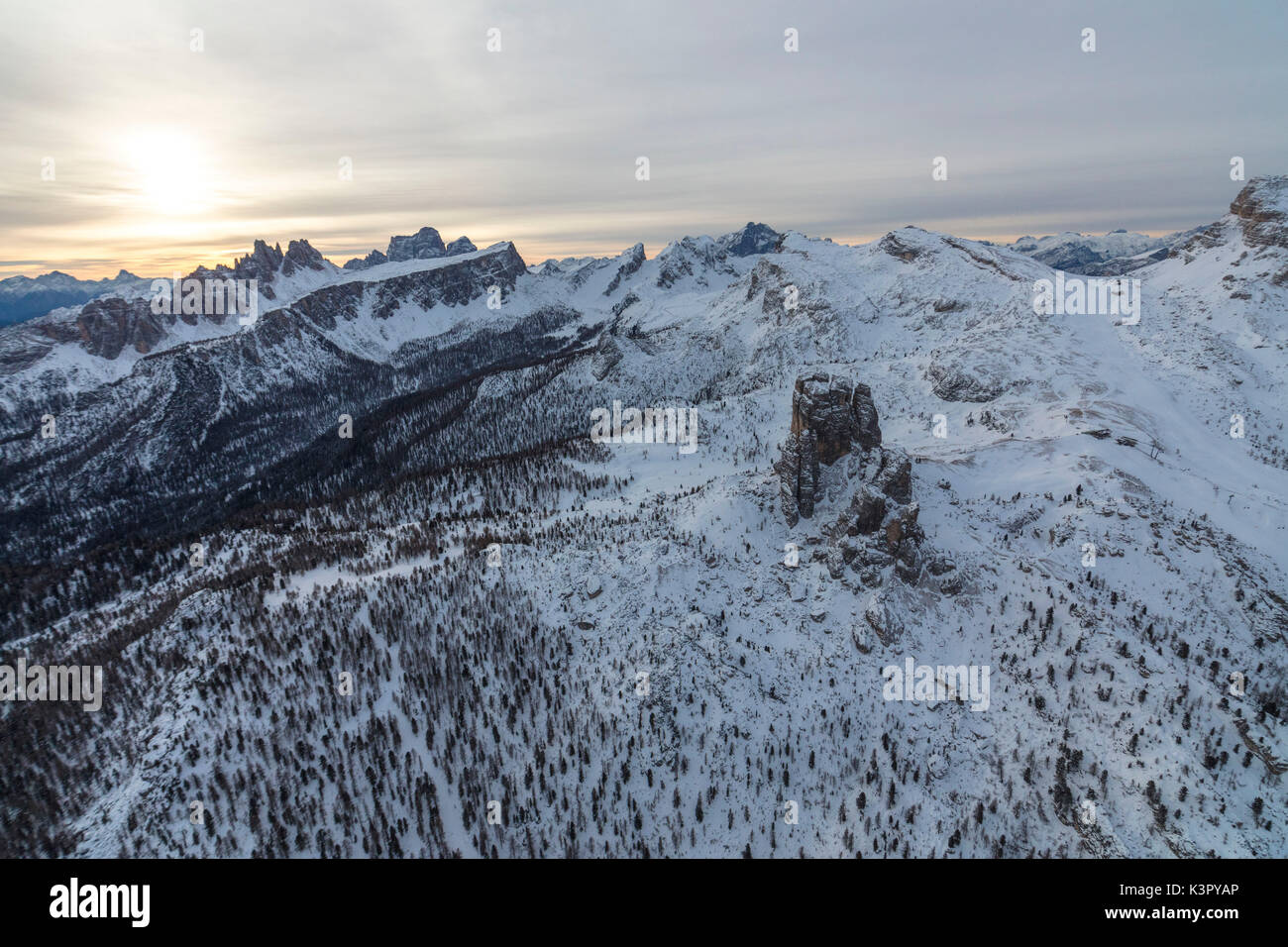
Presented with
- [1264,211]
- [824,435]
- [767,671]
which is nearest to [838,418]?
[824,435]

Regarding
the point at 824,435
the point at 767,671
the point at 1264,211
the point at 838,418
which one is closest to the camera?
the point at 767,671

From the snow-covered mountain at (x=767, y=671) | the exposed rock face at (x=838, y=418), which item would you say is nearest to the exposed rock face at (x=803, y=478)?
the snow-covered mountain at (x=767, y=671)

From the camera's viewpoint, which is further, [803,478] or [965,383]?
[965,383]

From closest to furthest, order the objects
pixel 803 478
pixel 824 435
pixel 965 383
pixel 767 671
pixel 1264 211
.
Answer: pixel 767 671
pixel 803 478
pixel 824 435
pixel 965 383
pixel 1264 211

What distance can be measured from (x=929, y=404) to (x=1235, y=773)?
9529 cm

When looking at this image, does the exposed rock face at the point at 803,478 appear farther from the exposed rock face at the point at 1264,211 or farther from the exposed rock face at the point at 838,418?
the exposed rock face at the point at 1264,211

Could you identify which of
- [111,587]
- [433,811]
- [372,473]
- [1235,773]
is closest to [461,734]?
[433,811]

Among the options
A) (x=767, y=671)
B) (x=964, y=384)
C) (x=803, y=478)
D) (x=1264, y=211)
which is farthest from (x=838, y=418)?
(x=1264, y=211)

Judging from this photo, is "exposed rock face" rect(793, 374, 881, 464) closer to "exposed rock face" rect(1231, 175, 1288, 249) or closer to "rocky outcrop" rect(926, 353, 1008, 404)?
"rocky outcrop" rect(926, 353, 1008, 404)

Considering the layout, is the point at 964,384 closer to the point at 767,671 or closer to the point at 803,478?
the point at 803,478

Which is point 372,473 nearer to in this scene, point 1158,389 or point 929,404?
point 929,404

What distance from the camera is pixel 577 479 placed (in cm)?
13050

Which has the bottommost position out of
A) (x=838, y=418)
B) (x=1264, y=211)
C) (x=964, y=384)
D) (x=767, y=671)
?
(x=767, y=671)

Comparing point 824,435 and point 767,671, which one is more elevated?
point 824,435
